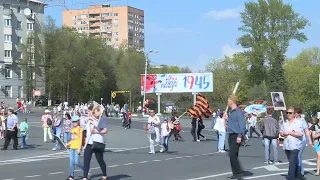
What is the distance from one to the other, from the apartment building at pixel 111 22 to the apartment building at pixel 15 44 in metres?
54.8

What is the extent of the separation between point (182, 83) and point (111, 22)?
84.0m

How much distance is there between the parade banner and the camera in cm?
6269

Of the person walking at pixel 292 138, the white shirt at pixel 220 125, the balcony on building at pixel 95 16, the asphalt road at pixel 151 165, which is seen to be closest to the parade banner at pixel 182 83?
the white shirt at pixel 220 125

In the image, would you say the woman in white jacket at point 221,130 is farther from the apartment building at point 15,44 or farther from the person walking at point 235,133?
the apartment building at point 15,44

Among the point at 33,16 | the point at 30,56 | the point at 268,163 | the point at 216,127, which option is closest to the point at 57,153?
the point at 216,127

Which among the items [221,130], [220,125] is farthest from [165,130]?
[220,125]

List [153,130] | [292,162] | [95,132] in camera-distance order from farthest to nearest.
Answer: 1. [153,130]
2. [292,162]
3. [95,132]

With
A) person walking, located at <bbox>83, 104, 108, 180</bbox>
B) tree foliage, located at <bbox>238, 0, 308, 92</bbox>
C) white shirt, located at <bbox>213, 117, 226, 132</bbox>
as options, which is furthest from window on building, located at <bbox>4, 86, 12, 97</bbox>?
person walking, located at <bbox>83, 104, 108, 180</bbox>

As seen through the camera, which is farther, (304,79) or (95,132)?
(304,79)

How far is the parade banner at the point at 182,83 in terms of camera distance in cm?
6269

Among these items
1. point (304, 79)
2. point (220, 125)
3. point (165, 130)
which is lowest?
point (165, 130)

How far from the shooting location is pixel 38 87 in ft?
274

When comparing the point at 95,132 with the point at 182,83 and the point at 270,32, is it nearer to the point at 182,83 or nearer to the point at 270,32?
the point at 182,83

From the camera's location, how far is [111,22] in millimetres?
144375
